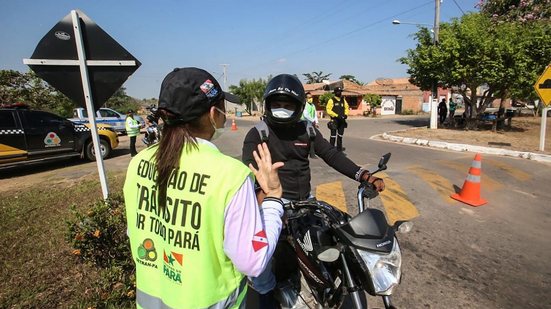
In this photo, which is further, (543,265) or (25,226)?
(25,226)

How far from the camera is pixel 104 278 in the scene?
267 cm

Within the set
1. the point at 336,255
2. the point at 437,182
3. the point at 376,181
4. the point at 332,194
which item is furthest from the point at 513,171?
the point at 336,255

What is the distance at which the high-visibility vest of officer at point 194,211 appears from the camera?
1.20 meters

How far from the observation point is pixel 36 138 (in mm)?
8508

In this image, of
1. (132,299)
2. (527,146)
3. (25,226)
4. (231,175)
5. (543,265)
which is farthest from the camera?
(527,146)

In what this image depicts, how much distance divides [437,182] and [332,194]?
2473 mm

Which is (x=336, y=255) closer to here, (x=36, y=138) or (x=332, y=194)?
(x=332, y=194)

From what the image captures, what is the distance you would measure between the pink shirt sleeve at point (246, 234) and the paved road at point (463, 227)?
78.8 inches

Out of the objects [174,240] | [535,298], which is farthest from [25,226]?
[535,298]

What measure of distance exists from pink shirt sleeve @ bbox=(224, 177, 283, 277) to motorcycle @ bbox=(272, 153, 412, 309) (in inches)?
14.7

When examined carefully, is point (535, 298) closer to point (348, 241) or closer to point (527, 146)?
point (348, 241)

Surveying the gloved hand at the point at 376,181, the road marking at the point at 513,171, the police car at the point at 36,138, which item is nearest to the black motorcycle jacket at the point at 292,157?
the gloved hand at the point at 376,181

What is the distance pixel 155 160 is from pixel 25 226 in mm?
4583

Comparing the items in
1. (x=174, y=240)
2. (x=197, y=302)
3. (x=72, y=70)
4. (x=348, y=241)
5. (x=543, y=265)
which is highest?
(x=72, y=70)
